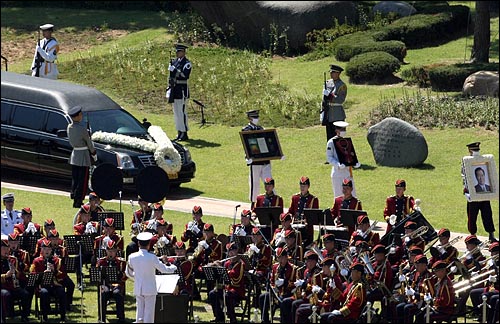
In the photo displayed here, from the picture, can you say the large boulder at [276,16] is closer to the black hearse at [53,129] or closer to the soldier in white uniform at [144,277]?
the black hearse at [53,129]

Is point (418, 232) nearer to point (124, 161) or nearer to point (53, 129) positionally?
point (124, 161)

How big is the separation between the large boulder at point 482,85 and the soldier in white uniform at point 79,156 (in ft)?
33.2

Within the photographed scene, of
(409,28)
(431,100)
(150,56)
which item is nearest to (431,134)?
(431,100)

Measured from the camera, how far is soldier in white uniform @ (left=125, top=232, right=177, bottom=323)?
59.1 feet

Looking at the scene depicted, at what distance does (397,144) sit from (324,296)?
9.96 meters

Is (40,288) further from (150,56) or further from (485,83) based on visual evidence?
(150,56)

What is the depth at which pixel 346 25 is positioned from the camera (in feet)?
124

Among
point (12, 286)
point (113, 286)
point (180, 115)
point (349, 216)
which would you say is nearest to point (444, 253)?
point (349, 216)

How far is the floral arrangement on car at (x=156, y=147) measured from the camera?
2631 centimetres

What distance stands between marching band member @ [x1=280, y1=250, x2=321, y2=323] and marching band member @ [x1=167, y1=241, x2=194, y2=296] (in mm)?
1600

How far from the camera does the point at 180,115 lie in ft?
102

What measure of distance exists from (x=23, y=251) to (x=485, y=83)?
578 inches

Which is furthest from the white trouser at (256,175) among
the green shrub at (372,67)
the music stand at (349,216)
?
the green shrub at (372,67)

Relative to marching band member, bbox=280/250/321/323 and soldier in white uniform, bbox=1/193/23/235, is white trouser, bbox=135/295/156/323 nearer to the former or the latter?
marching band member, bbox=280/250/321/323
